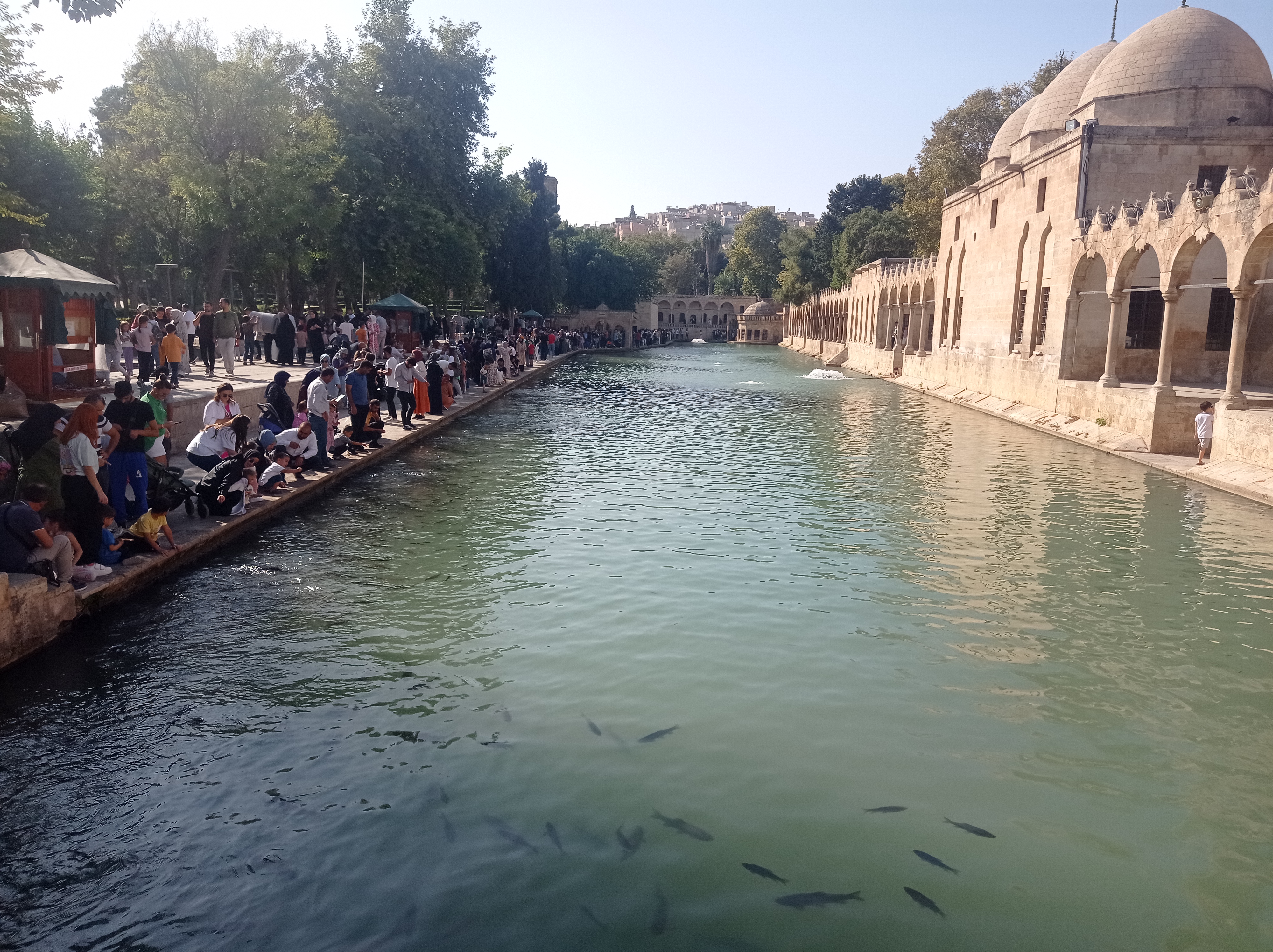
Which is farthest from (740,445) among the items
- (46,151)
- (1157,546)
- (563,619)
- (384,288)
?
(46,151)

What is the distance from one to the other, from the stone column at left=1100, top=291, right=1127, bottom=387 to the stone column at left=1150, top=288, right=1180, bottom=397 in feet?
5.97

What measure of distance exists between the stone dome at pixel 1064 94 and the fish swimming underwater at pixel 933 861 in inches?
1197

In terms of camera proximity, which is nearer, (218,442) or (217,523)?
(217,523)

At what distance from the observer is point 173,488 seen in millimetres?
10016

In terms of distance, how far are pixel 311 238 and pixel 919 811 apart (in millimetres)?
29747

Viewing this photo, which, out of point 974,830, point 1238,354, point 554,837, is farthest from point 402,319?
point 974,830

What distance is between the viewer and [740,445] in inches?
736

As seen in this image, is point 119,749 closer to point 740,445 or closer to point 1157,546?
point 1157,546

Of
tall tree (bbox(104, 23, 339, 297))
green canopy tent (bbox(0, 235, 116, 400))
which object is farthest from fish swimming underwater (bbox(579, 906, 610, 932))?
tall tree (bbox(104, 23, 339, 297))

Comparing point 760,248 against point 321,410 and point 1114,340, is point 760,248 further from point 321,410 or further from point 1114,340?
point 321,410

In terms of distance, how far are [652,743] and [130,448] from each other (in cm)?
587

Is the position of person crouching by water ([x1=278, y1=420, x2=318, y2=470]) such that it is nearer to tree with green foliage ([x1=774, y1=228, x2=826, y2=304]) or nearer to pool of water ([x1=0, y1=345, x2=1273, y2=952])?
pool of water ([x1=0, y1=345, x2=1273, y2=952])

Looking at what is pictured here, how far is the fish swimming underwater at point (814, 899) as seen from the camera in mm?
4371

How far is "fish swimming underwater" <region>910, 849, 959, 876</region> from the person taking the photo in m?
4.65
